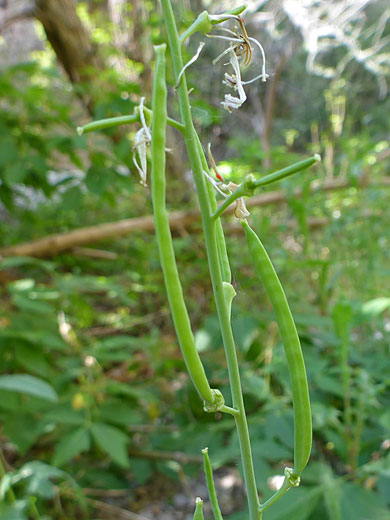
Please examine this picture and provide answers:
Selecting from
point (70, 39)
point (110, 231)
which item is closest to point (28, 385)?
point (110, 231)

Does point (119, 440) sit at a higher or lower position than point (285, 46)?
lower

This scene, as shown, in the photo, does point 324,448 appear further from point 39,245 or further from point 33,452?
point 39,245

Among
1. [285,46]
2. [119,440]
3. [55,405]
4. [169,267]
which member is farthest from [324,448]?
[285,46]

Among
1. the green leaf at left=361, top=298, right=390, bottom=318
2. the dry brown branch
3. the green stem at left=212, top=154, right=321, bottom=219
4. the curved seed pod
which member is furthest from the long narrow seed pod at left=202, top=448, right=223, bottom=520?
the dry brown branch

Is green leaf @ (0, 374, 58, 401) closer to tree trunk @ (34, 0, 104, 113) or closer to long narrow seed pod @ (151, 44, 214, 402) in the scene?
long narrow seed pod @ (151, 44, 214, 402)

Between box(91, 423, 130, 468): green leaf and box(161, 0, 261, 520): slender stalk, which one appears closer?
box(161, 0, 261, 520): slender stalk

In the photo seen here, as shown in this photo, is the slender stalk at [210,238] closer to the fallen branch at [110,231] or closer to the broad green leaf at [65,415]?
the broad green leaf at [65,415]

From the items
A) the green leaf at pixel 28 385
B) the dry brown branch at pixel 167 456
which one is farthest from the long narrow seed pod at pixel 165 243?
the dry brown branch at pixel 167 456

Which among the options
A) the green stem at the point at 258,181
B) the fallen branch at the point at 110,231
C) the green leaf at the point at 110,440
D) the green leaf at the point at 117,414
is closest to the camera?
the green stem at the point at 258,181
